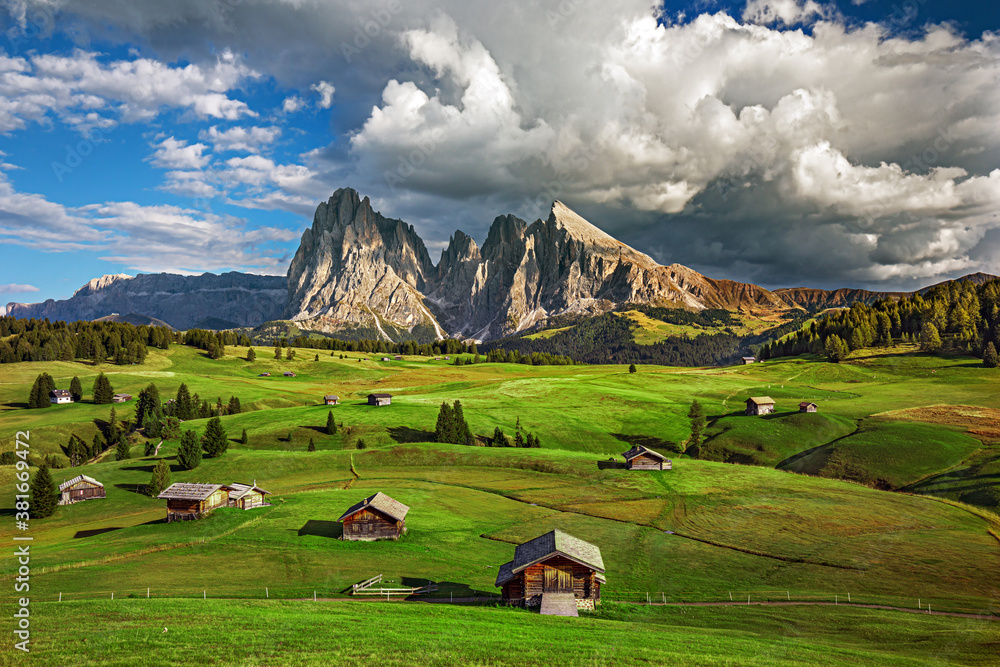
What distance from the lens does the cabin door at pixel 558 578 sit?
38.7m

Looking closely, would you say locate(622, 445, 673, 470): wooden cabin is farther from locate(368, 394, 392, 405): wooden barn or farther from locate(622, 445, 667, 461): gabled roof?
locate(368, 394, 392, 405): wooden barn

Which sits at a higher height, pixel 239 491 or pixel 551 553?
pixel 551 553

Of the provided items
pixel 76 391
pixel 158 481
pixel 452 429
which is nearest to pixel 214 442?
pixel 158 481

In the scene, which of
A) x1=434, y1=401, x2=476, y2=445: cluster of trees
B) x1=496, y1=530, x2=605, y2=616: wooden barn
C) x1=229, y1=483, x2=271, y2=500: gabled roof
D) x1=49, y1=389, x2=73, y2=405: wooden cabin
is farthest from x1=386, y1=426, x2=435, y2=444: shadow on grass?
x1=49, y1=389, x2=73, y2=405: wooden cabin

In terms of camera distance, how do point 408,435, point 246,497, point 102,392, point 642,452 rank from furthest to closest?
point 102,392 < point 408,435 < point 642,452 < point 246,497

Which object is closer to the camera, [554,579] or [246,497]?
[554,579]

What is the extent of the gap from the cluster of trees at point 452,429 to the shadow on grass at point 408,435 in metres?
1.73

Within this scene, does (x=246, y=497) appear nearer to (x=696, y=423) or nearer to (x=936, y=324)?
(x=696, y=423)

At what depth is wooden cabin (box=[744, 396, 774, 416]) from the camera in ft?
394

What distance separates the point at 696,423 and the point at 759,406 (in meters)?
21.6

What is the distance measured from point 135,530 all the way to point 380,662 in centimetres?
4974

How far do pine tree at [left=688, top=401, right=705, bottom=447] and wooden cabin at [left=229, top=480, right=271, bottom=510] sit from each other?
81406mm

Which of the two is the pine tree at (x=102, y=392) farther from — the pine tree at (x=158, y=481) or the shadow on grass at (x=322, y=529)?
the shadow on grass at (x=322, y=529)

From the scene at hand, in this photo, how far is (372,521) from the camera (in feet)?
177
